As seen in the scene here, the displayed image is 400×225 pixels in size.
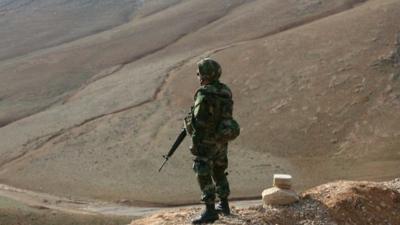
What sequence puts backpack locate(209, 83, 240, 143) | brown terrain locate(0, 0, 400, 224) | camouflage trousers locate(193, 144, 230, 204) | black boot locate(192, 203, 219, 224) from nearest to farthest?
backpack locate(209, 83, 240, 143) < camouflage trousers locate(193, 144, 230, 204) < black boot locate(192, 203, 219, 224) < brown terrain locate(0, 0, 400, 224)

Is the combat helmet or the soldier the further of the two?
the combat helmet

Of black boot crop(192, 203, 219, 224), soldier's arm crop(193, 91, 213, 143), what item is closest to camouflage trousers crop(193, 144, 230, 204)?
black boot crop(192, 203, 219, 224)

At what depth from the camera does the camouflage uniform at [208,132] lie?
898 cm

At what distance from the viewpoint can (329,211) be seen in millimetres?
10047

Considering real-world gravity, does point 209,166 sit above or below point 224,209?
above

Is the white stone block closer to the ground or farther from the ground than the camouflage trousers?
closer to the ground

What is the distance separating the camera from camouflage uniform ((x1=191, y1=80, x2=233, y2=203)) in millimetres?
8977

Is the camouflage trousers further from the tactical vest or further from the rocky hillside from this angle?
the rocky hillside

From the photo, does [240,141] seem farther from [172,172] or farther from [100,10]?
[100,10]

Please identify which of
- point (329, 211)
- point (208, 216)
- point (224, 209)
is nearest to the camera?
point (208, 216)

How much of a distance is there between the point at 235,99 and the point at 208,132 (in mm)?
40691

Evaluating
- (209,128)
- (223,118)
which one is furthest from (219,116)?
(209,128)

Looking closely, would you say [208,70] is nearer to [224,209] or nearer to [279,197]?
[224,209]

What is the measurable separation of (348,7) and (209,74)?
56.2 m
